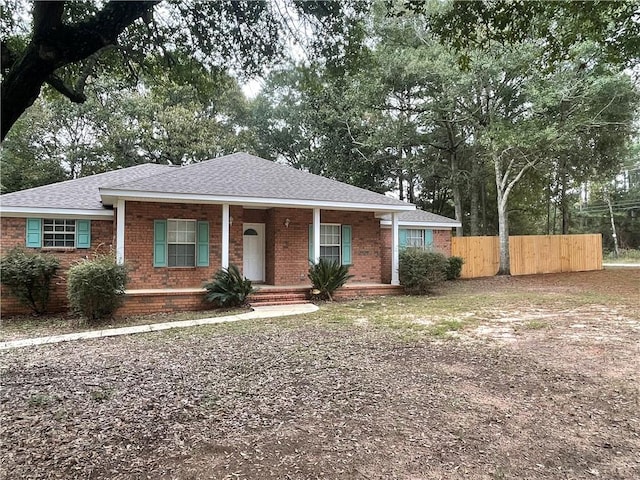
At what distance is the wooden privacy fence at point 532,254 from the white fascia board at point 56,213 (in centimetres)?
1350

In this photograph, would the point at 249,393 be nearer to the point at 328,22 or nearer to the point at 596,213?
the point at 328,22

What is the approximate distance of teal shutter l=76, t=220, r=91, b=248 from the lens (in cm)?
1109

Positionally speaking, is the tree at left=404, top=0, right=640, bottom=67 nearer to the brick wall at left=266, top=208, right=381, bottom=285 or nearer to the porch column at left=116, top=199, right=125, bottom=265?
the brick wall at left=266, top=208, right=381, bottom=285

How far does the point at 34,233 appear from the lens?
10.6 metres

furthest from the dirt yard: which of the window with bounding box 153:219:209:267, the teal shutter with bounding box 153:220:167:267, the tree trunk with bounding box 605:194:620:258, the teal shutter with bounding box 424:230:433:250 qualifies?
the tree trunk with bounding box 605:194:620:258

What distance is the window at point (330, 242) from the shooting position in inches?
516

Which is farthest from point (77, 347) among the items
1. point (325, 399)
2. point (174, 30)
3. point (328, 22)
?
point (328, 22)

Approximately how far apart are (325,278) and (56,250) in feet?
23.8

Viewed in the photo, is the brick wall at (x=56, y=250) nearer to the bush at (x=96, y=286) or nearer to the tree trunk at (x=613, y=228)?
the bush at (x=96, y=286)

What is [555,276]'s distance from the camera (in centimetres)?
1792

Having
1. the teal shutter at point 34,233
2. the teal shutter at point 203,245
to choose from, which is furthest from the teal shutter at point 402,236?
the teal shutter at point 34,233

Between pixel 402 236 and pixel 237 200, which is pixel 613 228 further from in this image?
pixel 237 200

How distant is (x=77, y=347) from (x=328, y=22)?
6240 millimetres

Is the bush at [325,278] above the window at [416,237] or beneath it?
beneath
